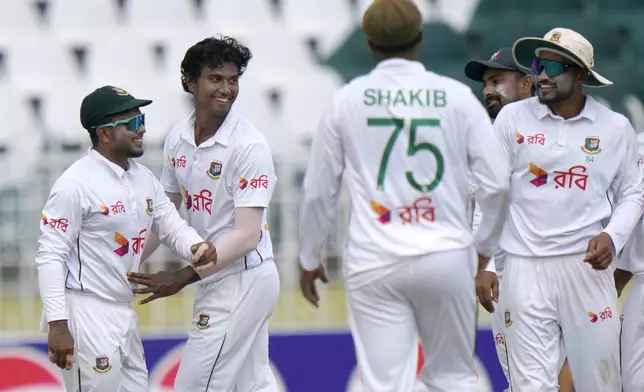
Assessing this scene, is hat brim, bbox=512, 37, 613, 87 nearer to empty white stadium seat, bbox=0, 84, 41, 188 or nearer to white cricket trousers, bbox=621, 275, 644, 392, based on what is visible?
white cricket trousers, bbox=621, 275, 644, 392

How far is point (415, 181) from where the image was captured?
15.7 feet

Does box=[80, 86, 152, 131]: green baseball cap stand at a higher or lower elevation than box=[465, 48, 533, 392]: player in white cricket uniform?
lower

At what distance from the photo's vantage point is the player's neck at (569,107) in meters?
6.11

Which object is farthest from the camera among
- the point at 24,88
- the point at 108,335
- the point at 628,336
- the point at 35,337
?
the point at 24,88

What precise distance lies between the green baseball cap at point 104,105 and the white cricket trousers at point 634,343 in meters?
2.66

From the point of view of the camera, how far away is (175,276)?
6062mm

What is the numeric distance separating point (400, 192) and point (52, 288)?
69.0 inches

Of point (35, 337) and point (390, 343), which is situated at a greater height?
point (390, 343)

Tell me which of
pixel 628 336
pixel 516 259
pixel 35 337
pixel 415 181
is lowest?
pixel 35 337

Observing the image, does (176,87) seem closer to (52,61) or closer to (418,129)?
(52,61)

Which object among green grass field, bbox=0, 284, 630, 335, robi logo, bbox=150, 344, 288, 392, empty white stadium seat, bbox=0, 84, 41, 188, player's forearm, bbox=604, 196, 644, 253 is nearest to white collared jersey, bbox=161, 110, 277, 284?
player's forearm, bbox=604, 196, 644, 253

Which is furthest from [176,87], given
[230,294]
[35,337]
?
[230,294]

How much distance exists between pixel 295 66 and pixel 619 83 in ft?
12.1

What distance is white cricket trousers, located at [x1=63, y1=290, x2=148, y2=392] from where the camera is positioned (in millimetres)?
5770
